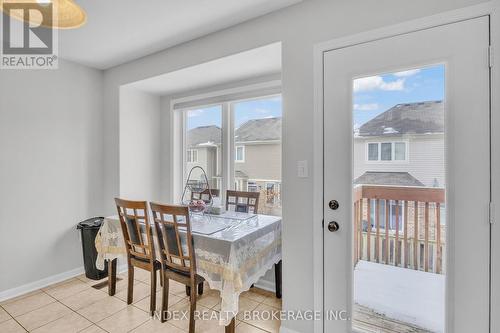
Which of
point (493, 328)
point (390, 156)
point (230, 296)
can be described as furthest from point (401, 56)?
point (230, 296)

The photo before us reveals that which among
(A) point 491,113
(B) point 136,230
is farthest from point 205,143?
(A) point 491,113

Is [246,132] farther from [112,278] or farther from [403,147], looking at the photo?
[112,278]

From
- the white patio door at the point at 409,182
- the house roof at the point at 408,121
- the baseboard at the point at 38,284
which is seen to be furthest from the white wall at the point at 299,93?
the baseboard at the point at 38,284

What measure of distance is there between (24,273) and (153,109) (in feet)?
7.79

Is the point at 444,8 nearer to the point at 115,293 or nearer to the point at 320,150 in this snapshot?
the point at 320,150

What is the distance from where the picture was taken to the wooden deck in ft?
5.39

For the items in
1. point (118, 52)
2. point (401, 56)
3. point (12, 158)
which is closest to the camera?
point (401, 56)

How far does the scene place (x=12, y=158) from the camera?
267 centimetres

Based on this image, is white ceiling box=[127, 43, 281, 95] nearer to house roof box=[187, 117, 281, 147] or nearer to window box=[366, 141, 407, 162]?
house roof box=[187, 117, 281, 147]

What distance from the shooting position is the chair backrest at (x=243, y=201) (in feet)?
9.29

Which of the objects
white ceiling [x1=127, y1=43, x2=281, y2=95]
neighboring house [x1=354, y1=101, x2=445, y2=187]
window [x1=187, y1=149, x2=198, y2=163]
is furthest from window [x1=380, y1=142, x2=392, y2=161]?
window [x1=187, y1=149, x2=198, y2=163]

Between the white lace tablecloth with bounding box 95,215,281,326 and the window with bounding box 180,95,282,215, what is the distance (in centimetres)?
73

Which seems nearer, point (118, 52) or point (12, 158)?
point (12, 158)

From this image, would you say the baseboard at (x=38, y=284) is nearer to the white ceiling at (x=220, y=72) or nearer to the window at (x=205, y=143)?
the window at (x=205, y=143)
